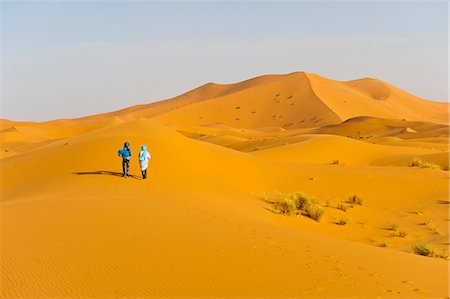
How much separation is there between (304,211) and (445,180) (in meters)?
9.30

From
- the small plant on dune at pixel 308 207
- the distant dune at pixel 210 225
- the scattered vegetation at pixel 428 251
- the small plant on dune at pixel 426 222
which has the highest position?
the distant dune at pixel 210 225

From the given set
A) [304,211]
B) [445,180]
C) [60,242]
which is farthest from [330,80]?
[60,242]

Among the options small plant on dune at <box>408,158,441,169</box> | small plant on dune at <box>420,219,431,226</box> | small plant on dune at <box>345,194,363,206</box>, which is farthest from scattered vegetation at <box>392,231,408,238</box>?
small plant on dune at <box>408,158,441,169</box>

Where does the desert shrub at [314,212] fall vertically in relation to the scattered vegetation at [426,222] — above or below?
above

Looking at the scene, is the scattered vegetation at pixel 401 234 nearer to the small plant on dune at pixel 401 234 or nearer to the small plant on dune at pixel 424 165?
the small plant on dune at pixel 401 234

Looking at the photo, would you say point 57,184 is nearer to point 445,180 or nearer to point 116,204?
point 116,204

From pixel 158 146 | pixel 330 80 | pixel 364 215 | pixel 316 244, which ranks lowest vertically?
pixel 364 215

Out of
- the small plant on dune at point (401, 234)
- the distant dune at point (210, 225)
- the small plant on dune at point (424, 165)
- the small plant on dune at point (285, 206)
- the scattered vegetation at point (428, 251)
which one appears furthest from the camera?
the small plant on dune at point (424, 165)

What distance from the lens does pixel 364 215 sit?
52.3ft

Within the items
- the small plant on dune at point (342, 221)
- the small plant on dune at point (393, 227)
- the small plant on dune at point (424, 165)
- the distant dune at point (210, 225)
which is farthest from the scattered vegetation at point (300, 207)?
the small plant on dune at point (424, 165)

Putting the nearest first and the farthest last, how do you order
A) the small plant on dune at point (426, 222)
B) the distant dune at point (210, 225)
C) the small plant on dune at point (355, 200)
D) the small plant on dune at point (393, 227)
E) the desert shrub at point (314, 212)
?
the distant dune at point (210, 225) → the small plant on dune at point (393, 227) → the desert shrub at point (314, 212) → the small plant on dune at point (426, 222) → the small plant on dune at point (355, 200)

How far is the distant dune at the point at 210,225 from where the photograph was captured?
627cm

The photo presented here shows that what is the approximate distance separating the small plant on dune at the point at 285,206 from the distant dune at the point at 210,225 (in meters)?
0.22

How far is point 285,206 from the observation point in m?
14.2
